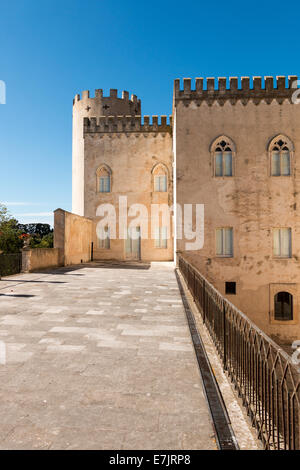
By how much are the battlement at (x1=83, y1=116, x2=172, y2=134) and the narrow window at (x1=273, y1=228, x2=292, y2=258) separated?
1053 cm

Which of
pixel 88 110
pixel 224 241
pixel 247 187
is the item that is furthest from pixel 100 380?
pixel 88 110

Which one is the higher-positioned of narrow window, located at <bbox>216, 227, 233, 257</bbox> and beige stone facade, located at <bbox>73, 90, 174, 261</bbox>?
beige stone facade, located at <bbox>73, 90, 174, 261</bbox>

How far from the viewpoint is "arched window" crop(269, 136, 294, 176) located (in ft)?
56.8

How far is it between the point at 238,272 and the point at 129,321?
40.1ft

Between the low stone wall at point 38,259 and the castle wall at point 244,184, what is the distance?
666cm

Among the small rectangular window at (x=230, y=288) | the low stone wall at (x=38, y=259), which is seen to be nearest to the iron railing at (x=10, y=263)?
the low stone wall at (x=38, y=259)

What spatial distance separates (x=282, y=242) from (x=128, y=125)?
13.1m

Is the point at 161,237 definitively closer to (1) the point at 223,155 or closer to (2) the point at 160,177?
(2) the point at 160,177

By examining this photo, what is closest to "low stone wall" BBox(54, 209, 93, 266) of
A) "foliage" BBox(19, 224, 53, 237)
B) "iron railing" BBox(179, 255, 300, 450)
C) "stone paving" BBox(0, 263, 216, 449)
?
"stone paving" BBox(0, 263, 216, 449)

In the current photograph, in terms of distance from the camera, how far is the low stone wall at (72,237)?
1609cm

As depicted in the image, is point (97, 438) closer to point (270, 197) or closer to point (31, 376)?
point (31, 376)

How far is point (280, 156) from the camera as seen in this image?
17.4 m

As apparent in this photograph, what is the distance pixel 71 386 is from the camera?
3445 millimetres

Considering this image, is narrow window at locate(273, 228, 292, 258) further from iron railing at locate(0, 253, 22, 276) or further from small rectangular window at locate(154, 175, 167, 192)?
iron railing at locate(0, 253, 22, 276)
